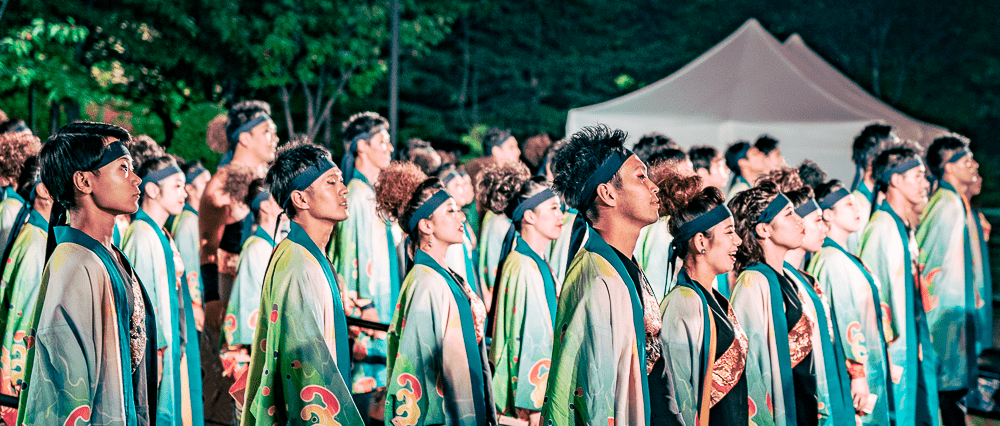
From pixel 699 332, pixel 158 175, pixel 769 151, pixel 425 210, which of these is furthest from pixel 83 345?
pixel 769 151

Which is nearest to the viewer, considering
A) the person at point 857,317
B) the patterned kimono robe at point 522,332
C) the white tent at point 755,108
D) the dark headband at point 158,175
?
the person at point 857,317

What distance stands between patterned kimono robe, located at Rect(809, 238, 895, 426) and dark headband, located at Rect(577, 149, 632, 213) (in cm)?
181

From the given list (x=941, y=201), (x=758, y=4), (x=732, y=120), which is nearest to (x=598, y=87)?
(x=758, y=4)

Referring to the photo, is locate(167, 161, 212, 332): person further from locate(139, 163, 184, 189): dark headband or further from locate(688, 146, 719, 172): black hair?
locate(688, 146, 719, 172): black hair

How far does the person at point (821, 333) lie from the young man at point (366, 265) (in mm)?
2322

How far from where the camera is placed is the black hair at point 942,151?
6238 mm

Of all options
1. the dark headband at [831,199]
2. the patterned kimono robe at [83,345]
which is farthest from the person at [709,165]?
the patterned kimono robe at [83,345]

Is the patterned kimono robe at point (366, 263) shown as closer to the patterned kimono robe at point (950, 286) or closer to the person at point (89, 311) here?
the person at point (89, 311)

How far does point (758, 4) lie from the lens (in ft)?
70.7

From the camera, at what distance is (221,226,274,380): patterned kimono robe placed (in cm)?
490

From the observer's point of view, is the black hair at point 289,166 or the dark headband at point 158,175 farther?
the dark headband at point 158,175

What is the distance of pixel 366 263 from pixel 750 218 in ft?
8.03

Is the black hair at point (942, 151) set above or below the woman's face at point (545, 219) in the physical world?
above

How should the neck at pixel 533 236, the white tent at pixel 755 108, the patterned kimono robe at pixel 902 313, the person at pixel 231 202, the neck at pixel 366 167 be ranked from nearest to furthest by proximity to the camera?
the neck at pixel 533 236 < the patterned kimono robe at pixel 902 313 < the neck at pixel 366 167 < the person at pixel 231 202 < the white tent at pixel 755 108
